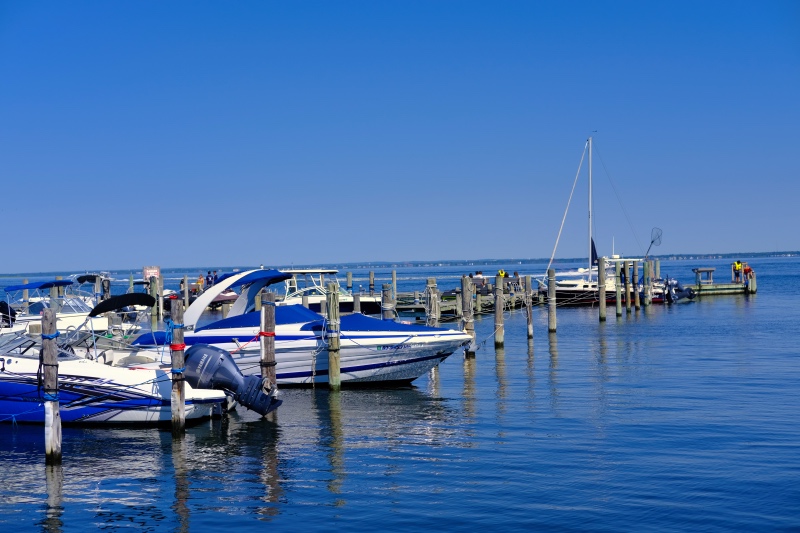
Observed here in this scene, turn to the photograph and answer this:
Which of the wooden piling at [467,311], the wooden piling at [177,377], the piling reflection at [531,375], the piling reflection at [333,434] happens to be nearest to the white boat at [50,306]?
the piling reflection at [333,434]

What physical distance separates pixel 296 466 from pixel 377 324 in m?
8.49

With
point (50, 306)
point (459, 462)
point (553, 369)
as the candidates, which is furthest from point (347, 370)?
point (50, 306)

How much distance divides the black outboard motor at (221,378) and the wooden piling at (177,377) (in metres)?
1.22

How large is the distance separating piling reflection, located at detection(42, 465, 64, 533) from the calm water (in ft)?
0.12

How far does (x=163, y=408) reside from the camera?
18.0 m

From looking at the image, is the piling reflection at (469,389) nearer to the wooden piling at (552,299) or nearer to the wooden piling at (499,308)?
the wooden piling at (499,308)

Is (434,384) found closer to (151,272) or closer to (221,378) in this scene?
(221,378)

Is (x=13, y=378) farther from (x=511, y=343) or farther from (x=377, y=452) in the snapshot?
(x=511, y=343)

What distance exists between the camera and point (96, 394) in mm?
18141

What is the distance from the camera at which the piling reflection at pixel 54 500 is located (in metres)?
12.2

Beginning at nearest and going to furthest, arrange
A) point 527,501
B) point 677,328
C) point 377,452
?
point 527,501 → point 377,452 → point 677,328

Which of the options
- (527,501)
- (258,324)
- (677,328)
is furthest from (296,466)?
(677,328)

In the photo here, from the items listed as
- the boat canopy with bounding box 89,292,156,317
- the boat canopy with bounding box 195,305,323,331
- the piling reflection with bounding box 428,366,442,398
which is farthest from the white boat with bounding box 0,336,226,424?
the piling reflection with bounding box 428,366,442,398

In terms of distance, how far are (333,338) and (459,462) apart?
744 centimetres
